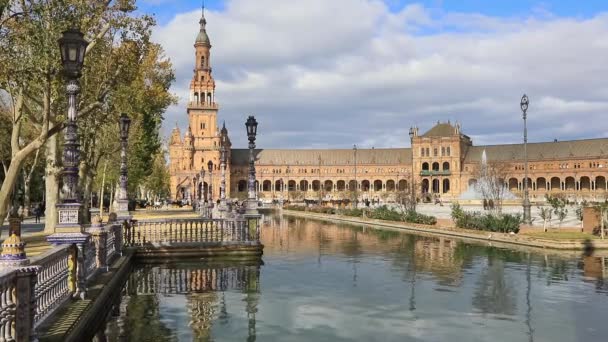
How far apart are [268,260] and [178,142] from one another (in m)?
127

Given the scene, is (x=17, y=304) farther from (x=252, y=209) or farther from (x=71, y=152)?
(x=252, y=209)

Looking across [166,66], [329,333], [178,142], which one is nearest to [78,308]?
[329,333]

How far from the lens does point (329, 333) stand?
1190 cm

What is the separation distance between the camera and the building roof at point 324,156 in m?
161

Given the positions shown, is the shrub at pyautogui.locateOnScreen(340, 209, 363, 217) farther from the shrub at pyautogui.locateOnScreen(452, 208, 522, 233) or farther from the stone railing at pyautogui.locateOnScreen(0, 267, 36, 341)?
the stone railing at pyautogui.locateOnScreen(0, 267, 36, 341)

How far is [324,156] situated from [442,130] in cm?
3481

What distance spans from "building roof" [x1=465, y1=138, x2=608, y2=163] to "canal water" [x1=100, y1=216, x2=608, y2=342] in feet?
411

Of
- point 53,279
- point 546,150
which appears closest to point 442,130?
point 546,150

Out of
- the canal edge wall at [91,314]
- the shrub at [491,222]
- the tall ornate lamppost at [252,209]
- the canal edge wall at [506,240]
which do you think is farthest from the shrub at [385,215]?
the canal edge wall at [91,314]

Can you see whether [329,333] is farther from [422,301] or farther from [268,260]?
[268,260]

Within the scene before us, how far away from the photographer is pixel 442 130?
152 meters

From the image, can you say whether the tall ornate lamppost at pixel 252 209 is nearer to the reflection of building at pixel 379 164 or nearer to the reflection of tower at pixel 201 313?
the reflection of tower at pixel 201 313

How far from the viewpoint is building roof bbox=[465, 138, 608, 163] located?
444 feet

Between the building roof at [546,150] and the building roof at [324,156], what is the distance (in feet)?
66.7
